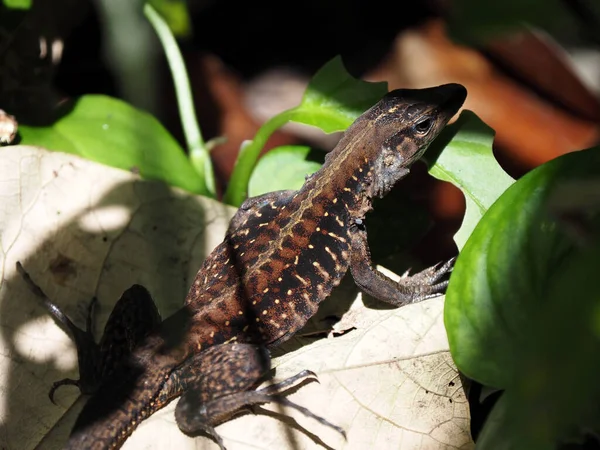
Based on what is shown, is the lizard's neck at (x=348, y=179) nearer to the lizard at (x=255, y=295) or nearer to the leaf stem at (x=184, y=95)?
the lizard at (x=255, y=295)

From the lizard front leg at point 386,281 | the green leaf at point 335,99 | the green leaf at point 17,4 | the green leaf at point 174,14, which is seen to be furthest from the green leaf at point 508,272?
the green leaf at point 17,4

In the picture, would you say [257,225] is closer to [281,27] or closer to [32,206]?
[32,206]

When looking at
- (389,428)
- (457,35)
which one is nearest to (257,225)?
(389,428)

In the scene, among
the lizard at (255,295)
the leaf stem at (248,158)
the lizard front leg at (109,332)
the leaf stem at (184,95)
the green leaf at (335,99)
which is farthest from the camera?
the leaf stem at (184,95)

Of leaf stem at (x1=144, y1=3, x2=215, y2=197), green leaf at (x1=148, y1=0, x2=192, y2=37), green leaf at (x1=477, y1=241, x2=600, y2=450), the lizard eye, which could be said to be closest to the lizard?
the lizard eye

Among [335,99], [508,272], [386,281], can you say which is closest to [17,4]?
[335,99]

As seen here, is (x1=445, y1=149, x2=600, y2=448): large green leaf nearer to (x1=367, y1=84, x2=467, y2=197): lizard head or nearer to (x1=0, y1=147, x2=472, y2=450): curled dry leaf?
(x1=0, y1=147, x2=472, y2=450): curled dry leaf

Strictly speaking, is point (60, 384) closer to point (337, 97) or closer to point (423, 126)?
point (337, 97)
